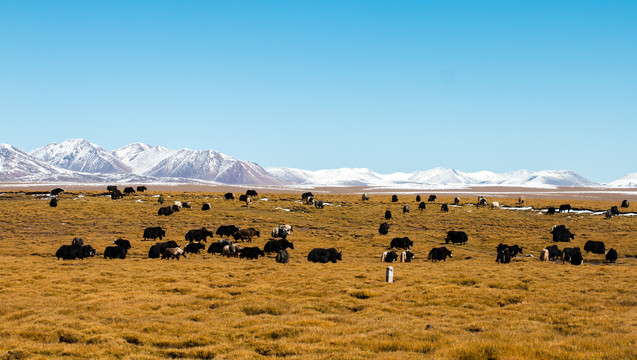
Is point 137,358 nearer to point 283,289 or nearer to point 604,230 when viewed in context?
point 283,289

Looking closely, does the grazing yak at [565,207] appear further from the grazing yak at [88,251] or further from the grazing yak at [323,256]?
the grazing yak at [88,251]

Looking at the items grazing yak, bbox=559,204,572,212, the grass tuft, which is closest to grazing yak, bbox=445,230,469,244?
the grass tuft

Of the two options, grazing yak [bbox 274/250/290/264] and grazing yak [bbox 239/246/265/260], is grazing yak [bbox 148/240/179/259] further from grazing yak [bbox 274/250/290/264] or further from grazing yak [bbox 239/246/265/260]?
grazing yak [bbox 274/250/290/264]

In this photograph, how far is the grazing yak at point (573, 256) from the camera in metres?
29.3

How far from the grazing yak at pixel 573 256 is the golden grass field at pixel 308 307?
1845 millimetres

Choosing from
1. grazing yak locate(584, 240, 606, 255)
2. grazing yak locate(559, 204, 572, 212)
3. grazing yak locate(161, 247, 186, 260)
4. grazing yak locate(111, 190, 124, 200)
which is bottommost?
grazing yak locate(161, 247, 186, 260)

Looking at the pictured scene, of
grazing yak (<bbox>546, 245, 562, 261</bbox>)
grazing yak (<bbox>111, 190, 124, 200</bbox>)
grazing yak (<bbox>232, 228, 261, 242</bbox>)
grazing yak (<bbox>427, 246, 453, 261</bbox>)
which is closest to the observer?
grazing yak (<bbox>427, 246, 453, 261</bbox>)

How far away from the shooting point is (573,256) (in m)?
29.6

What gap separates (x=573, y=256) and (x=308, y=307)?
22142mm

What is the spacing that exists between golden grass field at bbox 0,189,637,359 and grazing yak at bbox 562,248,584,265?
72.6 inches

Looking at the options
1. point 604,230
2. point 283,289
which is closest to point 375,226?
point 604,230

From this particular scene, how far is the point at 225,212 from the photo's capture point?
184 feet

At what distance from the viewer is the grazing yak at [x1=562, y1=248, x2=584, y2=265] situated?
29266 millimetres

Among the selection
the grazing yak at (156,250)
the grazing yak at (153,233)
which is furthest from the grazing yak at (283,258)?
the grazing yak at (153,233)
